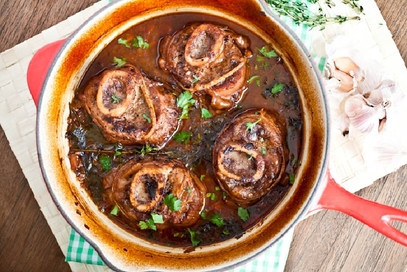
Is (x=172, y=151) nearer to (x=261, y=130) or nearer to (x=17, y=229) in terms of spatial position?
(x=261, y=130)

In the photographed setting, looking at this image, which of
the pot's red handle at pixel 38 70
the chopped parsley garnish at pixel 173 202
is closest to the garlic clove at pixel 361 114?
the chopped parsley garnish at pixel 173 202

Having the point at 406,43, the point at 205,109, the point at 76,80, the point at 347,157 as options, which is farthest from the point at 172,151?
the point at 406,43

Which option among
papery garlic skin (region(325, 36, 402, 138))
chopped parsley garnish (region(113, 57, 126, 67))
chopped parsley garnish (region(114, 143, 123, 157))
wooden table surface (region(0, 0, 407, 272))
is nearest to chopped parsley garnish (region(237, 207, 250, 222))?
wooden table surface (region(0, 0, 407, 272))

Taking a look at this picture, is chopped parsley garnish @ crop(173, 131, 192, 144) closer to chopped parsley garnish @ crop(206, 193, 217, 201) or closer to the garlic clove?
chopped parsley garnish @ crop(206, 193, 217, 201)

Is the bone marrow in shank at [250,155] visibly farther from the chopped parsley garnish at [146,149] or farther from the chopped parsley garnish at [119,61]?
the chopped parsley garnish at [119,61]

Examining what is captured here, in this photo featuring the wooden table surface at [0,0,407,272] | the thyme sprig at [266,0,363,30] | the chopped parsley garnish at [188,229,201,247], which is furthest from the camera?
the wooden table surface at [0,0,407,272]

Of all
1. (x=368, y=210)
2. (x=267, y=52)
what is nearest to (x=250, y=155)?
(x=267, y=52)

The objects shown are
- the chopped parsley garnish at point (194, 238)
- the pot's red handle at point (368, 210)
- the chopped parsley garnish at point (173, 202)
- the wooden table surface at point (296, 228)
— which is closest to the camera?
the pot's red handle at point (368, 210)
